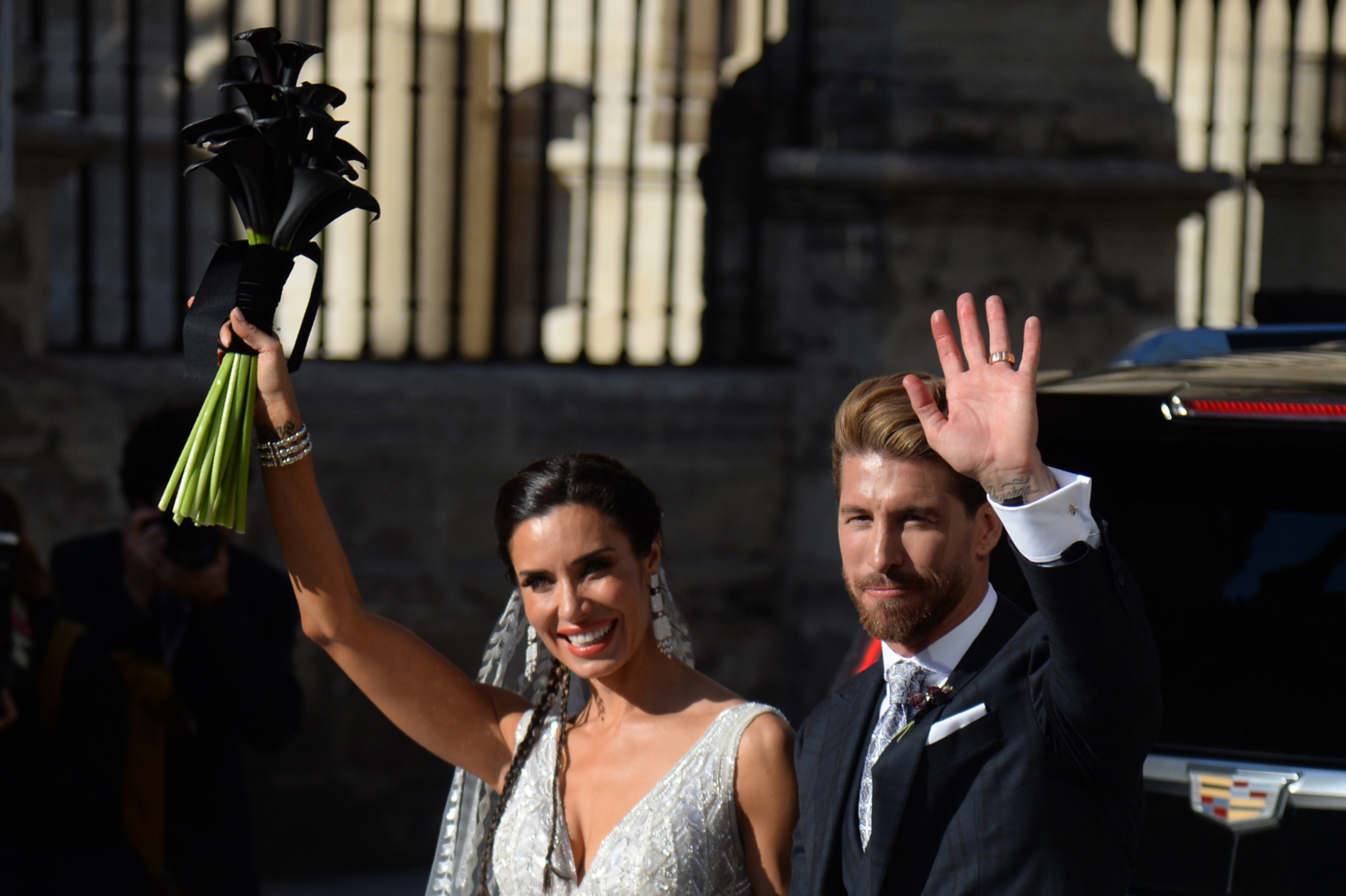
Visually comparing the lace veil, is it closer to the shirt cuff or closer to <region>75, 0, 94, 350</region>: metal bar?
the shirt cuff

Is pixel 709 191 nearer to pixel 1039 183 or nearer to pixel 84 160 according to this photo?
pixel 1039 183

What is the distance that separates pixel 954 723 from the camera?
2.16 m

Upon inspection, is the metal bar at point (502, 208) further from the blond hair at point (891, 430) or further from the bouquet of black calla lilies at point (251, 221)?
the blond hair at point (891, 430)

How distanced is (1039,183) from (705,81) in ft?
18.5

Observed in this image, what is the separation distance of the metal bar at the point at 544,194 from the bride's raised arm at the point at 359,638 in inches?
140

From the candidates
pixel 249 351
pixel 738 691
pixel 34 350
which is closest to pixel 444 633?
pixel 738 691

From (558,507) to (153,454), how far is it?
1.88 metres

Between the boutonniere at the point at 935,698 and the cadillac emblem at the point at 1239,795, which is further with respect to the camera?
the cadillac emblem at the point at 1239,795

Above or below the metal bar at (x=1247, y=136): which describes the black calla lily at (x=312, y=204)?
below

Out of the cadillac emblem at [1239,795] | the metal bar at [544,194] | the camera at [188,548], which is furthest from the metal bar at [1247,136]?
the camera at [188,548]

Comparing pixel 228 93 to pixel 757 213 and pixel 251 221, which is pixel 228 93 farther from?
pixel 251 221

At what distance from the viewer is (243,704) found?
13.4 feet

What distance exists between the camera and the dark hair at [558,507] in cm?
272

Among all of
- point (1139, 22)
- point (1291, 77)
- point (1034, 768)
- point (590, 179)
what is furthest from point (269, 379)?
point (1291, 77)
